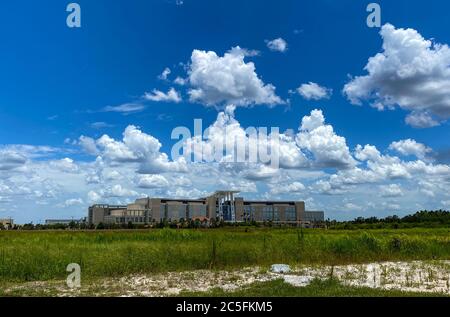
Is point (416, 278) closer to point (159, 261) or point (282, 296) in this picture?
point (282, 296)

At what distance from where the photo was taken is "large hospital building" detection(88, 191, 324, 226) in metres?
115

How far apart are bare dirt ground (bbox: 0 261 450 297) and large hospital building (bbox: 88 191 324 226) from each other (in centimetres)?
9577

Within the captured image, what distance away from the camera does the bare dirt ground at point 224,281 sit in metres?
12.4

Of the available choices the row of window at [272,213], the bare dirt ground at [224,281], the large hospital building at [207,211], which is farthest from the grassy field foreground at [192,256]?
the row of window at [272,213]

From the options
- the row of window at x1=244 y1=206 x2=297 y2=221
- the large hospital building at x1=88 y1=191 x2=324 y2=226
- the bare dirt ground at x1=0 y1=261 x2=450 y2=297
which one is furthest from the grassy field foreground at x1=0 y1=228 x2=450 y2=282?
the row of window at x1=244 y1=206 x2=297 y2=221

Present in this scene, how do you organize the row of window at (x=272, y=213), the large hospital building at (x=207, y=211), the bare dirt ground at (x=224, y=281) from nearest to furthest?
the bare dirt ground at (x=224, y=281), the large hospital building at (x=207, y=211), the row of window at (x=272, y=213)

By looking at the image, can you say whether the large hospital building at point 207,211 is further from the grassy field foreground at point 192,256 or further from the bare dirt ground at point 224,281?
the bare dirt ground at point 224,281

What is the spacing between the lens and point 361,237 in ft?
83.1

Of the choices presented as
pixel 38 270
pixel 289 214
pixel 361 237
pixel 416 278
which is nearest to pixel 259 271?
pixel 416 278

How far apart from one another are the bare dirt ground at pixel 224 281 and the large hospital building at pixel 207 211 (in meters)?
95.8

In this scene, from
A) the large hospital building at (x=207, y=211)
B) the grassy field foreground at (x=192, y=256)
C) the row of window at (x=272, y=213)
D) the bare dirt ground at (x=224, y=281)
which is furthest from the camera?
the row of window at (x=272, y=213)

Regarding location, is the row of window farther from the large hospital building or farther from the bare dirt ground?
the bare dirt ground

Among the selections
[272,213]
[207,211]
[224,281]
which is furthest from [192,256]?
[272,213]
